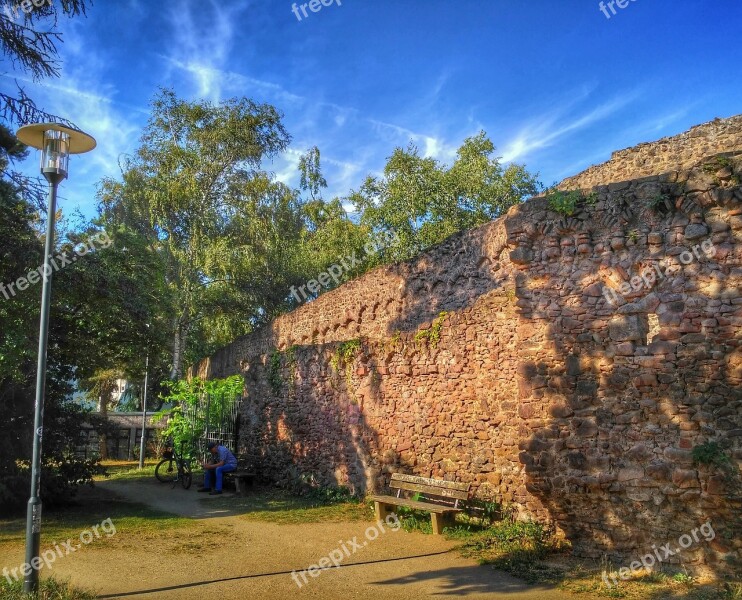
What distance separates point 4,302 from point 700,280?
349 inches

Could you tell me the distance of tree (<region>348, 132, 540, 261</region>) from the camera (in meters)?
21.9

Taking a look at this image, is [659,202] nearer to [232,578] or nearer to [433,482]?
[433,482]

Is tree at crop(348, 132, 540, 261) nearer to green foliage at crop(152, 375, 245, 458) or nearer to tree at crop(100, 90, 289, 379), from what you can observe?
tree at crop(100, 90, 289, 379)

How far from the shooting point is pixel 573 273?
6.52 meters

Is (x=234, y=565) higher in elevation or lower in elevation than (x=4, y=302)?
lower

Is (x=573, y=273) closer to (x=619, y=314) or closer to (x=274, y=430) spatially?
(x=619, y=314)

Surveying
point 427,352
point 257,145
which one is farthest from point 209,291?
point 427,352

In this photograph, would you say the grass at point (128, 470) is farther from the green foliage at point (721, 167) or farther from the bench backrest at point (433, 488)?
the green foliage at point (721, 167)

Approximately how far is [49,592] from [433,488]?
4703mm

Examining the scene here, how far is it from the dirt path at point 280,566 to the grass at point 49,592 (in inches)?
A: 14.0

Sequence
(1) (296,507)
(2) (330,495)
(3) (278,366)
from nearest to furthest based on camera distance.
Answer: (1) (296,507), (2) (330,495), (3) (278,366)

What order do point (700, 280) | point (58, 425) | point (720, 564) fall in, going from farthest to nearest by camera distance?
point (58, 425) → point (700, 280) → point (720, 564)

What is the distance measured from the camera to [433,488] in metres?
8.21

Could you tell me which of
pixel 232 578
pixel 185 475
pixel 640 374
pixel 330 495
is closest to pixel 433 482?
pixel 330 495
